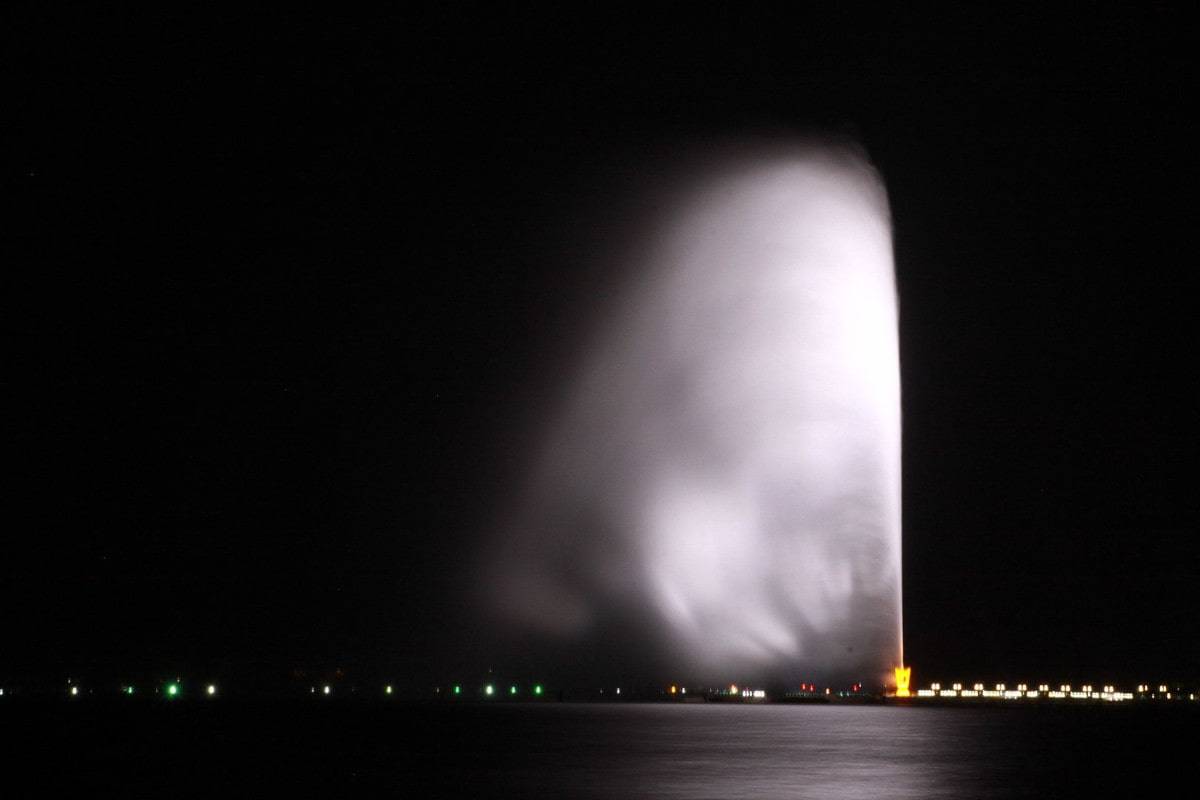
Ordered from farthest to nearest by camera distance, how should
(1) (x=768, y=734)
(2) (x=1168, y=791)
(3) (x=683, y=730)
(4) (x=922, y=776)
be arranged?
(3) (x=683, y=730), (1) (x=768, y=734), (4) (x=922, y=776), (2) (x=1168, y=791)

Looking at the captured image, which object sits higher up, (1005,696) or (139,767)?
(1005,696)

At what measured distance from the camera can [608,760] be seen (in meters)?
38.4

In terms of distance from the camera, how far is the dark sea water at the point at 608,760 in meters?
29.2

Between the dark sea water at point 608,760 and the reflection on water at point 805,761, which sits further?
the reflection on water at point 805,761

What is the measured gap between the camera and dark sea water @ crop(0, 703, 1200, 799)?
2925cm

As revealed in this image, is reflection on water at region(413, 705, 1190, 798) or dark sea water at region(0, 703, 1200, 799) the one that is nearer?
dark sea water at region(0, 703, 1200, 799)

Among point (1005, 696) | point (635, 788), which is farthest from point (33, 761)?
point (1005, 696)

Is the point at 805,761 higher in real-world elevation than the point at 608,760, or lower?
higher

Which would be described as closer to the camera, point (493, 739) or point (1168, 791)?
point (1168, 791)

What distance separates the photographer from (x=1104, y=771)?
112 ft

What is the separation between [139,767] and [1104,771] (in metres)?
22.7

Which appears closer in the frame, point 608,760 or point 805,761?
point 805,761

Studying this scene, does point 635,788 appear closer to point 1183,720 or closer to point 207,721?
point 207,721

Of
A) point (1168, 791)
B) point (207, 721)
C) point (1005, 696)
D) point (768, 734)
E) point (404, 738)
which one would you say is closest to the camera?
point (1168, 791)
